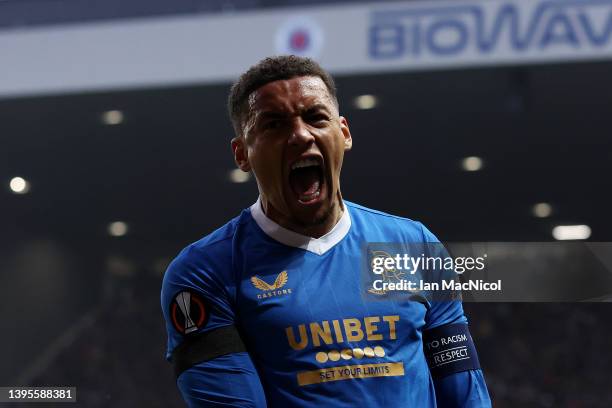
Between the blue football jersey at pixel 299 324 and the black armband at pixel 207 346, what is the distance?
10mm

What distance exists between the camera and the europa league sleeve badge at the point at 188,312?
1.53 m

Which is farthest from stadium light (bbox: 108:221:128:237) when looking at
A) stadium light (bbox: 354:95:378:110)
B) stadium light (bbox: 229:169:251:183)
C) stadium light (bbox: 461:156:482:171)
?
stadium light (bbox: 461:156:482:171)

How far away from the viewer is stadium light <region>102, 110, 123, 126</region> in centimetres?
923

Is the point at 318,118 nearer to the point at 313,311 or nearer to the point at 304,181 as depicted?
the point at 304,181

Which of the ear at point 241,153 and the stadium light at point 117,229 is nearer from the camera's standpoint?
the ear at point 241,153

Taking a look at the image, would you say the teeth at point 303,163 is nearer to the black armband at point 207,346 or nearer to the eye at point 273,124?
the eye at point 273,124

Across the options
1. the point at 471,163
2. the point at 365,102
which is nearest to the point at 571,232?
the point at 471,163

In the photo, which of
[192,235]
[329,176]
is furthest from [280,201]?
[192,235]

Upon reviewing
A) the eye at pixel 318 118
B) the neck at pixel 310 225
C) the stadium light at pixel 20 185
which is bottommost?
the neck at pixel 310 225

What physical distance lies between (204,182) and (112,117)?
1.29 m

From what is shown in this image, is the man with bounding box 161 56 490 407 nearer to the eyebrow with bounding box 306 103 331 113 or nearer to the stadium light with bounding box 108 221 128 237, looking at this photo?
the eyebrow with bounding box 306 103 331 113

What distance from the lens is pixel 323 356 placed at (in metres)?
1.48

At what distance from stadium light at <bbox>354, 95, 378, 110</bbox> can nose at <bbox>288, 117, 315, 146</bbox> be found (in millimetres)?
7032

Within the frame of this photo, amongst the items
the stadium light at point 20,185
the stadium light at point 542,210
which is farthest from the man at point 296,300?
the stadium light at point 20,185
